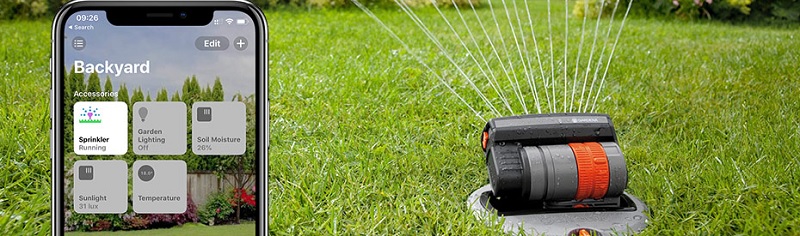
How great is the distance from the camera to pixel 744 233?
5.48 ft

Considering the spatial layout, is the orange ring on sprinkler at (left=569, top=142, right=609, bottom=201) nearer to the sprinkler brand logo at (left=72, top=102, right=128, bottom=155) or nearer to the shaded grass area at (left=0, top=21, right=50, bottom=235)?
the sprinkler brand logo at (left=72, top=102, right=128, bottom=155)

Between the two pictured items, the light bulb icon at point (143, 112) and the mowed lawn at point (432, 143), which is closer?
the light bulb icon at point (143, 112)

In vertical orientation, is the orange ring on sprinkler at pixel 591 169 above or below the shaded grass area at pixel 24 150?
above

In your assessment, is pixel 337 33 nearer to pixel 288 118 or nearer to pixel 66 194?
pixel 288 118

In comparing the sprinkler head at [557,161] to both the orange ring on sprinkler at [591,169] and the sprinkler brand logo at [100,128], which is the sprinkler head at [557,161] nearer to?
the orange ring on sprinkler at [591,169]

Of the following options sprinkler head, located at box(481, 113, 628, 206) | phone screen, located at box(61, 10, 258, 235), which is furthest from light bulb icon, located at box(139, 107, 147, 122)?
sprinkler head, located at box(481, 113, 628, 206)

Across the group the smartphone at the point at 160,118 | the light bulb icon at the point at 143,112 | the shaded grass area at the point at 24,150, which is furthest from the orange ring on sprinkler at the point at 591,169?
the shaded grass area at the point at 24,150

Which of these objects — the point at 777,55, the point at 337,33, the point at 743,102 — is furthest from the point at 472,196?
the point at 337,33

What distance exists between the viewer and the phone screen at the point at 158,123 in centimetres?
157

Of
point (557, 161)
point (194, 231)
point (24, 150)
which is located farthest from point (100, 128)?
point (557, 161)

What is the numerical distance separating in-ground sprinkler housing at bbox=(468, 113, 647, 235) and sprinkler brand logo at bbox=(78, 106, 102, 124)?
32.6 inches

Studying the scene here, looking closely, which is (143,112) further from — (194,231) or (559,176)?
(559,176)

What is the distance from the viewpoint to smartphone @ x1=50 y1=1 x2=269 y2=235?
61.4 inches

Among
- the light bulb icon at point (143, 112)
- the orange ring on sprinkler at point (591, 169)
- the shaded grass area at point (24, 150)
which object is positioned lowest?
the shaded grass area at point (24, 150)
